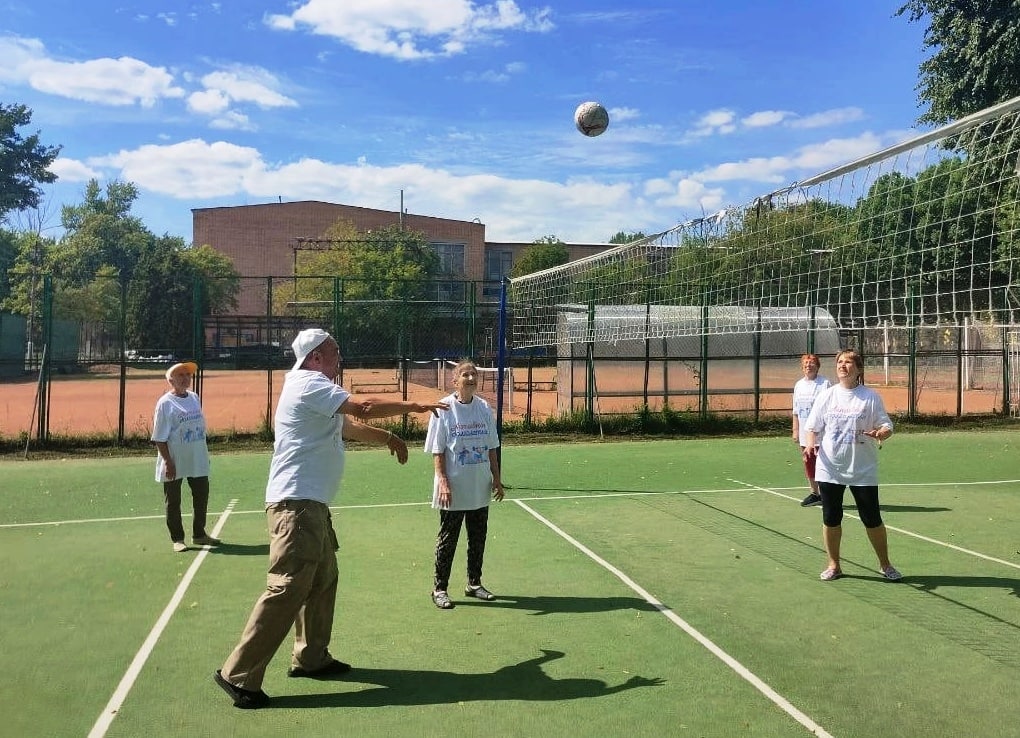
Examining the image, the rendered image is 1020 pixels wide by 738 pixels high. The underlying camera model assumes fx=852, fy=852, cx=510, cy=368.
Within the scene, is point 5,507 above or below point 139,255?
below

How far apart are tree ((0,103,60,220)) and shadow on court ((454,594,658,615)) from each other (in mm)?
62012

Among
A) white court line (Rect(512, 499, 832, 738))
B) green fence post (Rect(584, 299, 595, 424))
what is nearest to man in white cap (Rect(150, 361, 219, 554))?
white court line (Rect(512, 499, 832, 738))

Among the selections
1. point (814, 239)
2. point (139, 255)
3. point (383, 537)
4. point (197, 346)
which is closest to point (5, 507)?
point (383, 537)

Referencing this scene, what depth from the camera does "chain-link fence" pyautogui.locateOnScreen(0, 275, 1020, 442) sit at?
1786cm

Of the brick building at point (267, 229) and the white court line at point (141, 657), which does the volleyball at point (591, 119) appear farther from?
the brick building at point (267, 229)

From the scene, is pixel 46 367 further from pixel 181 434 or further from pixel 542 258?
pixel 542 258

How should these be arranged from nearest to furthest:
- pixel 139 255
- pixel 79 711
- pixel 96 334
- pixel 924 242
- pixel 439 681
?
pixel 79 711
pixel 439 681
pixel 924 242
pixel 96 334
pixel 139 255

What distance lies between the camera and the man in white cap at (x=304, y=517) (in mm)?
4488

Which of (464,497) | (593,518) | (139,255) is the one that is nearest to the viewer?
(464,497)

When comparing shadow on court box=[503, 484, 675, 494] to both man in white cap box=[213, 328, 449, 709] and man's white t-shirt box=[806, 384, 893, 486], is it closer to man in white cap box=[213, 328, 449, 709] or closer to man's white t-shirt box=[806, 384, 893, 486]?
man's white t-shirt box=[806, 384, 893, 486]

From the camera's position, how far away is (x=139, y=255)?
67312 mm

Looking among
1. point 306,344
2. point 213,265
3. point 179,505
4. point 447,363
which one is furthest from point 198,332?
point 213,265

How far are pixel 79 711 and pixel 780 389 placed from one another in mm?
18595

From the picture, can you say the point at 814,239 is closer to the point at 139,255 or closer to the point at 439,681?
the point at 439,681
